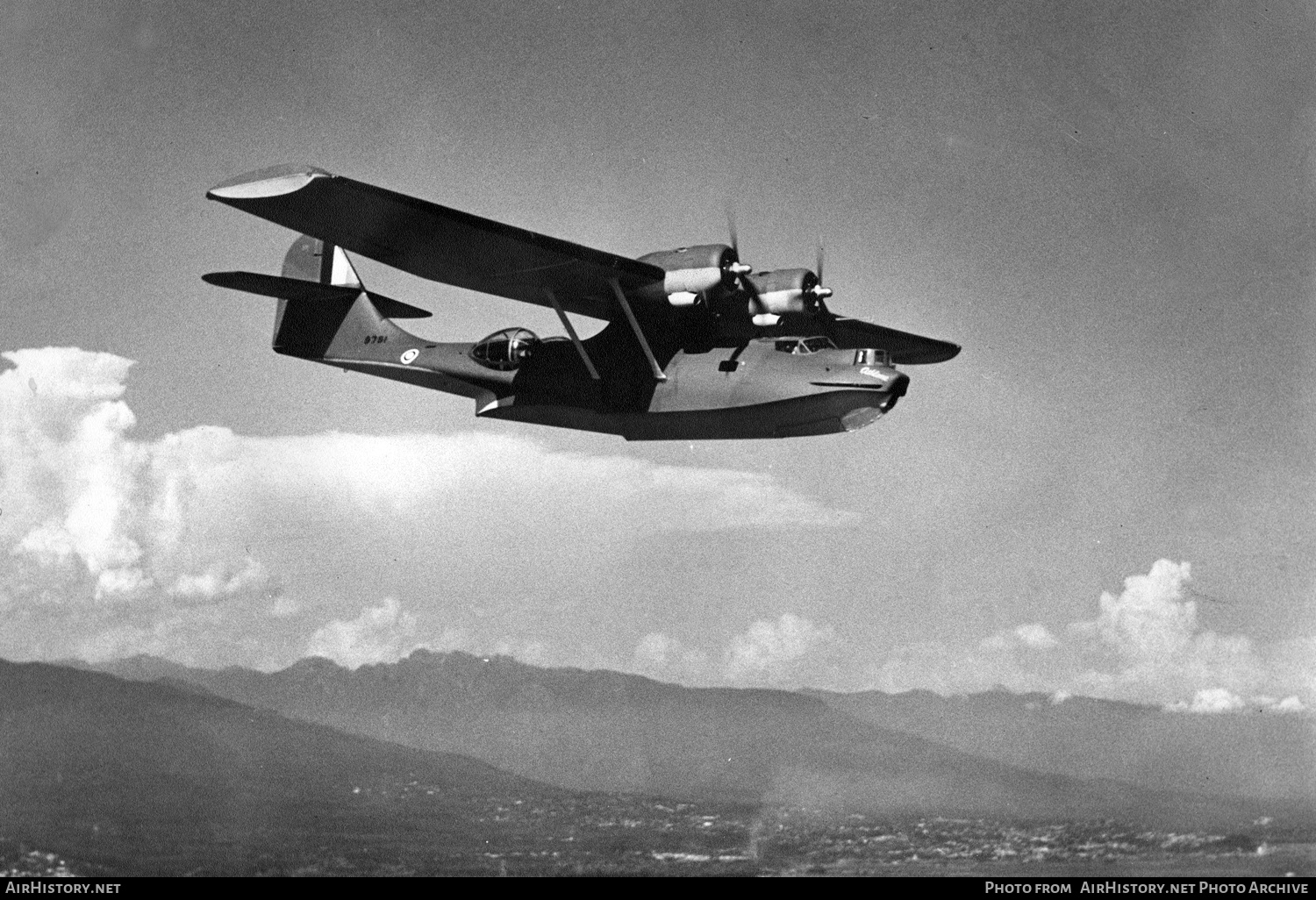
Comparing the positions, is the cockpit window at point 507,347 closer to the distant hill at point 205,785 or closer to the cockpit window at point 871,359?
the cockpit window at point 871,359

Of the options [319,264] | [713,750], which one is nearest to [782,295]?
[319,264]

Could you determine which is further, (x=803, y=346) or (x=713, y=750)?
(x=713, y=750)

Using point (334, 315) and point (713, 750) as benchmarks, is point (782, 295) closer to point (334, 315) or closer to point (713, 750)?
point (334, 315)

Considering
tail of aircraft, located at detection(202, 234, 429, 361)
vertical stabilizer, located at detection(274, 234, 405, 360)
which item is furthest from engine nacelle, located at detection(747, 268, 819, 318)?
vertical stabilizer, located at detection(274, 234, 405, 360)

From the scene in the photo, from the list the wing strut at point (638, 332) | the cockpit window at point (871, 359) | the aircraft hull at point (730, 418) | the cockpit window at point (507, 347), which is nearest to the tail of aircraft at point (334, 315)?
the cockpit window at point (507, 347)

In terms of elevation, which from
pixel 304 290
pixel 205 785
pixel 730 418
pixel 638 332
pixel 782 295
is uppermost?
pixel 304 290
